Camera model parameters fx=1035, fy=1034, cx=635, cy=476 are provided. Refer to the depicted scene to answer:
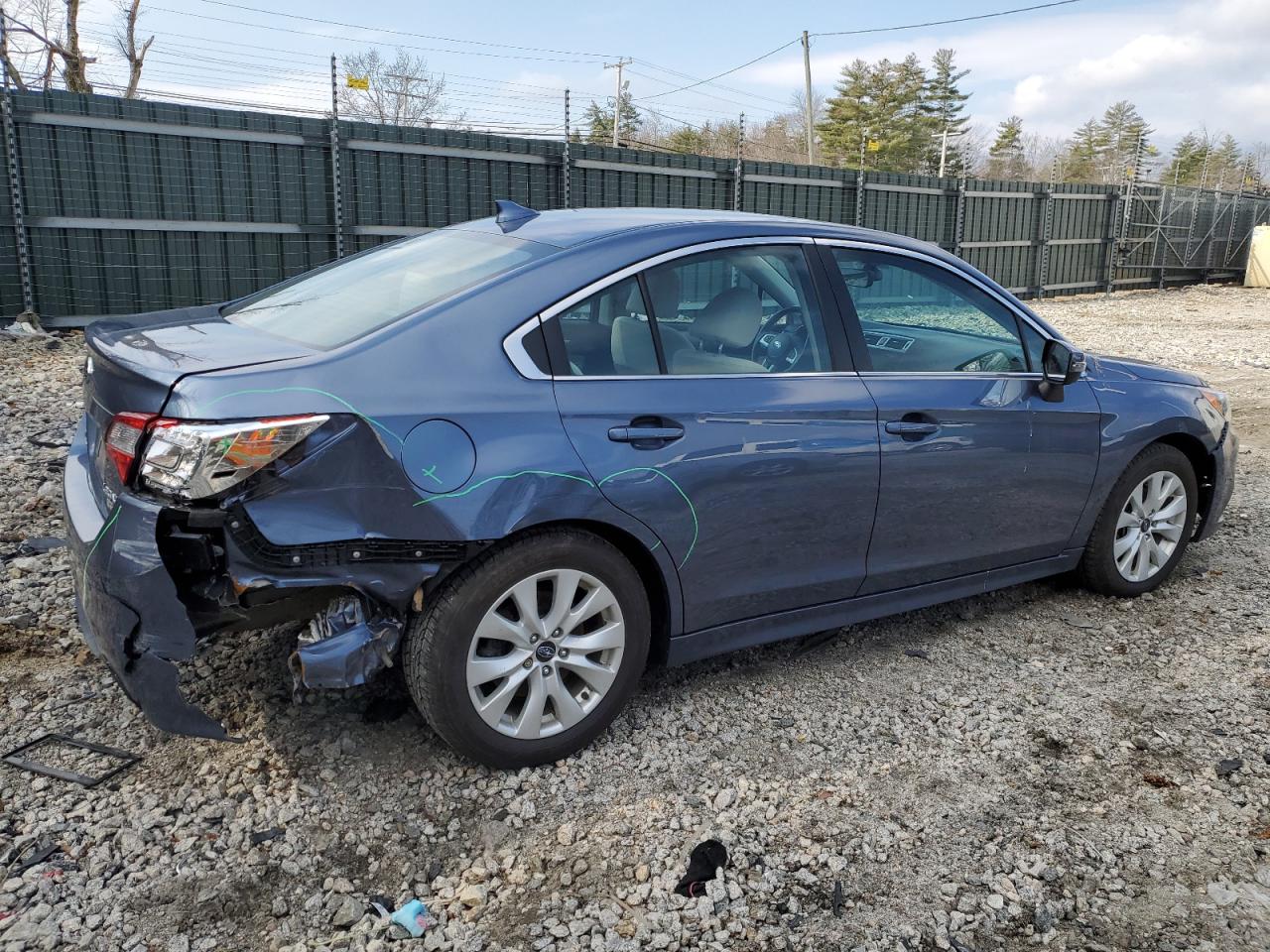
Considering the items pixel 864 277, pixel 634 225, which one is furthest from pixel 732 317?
pixel 864 277

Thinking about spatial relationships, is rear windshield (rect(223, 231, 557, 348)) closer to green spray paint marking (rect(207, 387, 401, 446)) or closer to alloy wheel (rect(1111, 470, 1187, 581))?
green spray paint marking (rect(207, 387, 401, 446))

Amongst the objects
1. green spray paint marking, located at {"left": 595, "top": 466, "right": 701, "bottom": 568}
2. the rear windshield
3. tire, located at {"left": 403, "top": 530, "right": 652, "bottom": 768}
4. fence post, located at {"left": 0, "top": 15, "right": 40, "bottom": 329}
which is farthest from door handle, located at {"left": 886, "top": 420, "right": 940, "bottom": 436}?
fence post, located at {"left": 0, "top": 15, "right": 40, "bottom": 329}

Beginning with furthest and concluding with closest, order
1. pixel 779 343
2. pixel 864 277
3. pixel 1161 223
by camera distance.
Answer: pixel 1161 223
pixel 864 277
pixel 779 343

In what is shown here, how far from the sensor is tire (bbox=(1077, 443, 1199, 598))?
4.50 m

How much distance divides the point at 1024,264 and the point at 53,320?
58.0ft

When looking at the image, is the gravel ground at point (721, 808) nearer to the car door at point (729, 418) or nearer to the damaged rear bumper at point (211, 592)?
the damaged rear bumper at point (211, 592)

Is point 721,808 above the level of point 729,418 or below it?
below

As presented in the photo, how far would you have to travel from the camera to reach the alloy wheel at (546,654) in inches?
116

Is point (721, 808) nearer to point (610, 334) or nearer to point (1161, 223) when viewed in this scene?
point (610, 334)

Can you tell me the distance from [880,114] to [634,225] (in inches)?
2638

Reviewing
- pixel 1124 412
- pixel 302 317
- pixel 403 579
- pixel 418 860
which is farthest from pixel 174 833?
pixel 1124 412

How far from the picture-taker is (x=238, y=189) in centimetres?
1120

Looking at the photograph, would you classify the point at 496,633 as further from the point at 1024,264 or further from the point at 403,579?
the point at 1024,264

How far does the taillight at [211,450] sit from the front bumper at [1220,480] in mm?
4210
